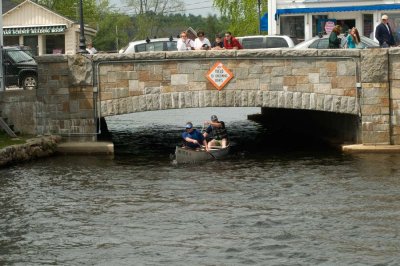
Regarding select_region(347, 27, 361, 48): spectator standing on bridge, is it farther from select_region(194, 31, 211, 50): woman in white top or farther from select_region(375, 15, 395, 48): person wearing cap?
select_region(194, 31, 211, 50): woman in white top

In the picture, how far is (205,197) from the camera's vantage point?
2631 cm

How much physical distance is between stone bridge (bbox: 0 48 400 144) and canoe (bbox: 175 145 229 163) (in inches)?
67.9

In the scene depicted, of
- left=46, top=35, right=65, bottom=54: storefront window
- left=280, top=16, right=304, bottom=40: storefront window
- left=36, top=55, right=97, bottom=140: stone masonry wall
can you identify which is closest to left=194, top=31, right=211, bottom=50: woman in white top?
left=36, top=55, right=97, bottom=140: stone masonry wall

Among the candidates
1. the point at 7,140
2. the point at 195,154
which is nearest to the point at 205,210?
the point at 195,154

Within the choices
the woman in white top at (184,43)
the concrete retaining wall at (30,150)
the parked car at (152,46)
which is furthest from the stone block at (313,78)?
the concrete retaining wall at (30,150)

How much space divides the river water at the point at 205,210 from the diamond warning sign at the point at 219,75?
8.43ft

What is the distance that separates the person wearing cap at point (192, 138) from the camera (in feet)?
110

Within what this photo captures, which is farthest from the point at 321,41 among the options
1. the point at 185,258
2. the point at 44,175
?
the point at 185,258

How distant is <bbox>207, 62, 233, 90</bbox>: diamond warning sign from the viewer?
112 ft

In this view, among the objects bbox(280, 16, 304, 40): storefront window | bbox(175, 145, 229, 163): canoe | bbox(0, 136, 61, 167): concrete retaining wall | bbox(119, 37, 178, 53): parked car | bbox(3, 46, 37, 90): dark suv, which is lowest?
bbox(175, 145, 229, 163): canoe

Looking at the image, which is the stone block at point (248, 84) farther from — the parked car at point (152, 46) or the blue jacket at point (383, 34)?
the parked car at point (152, 46)

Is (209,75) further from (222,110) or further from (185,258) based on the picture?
(222,110)

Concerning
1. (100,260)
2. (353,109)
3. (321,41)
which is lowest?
(100,260)

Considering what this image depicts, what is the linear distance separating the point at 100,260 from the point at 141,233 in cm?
234
